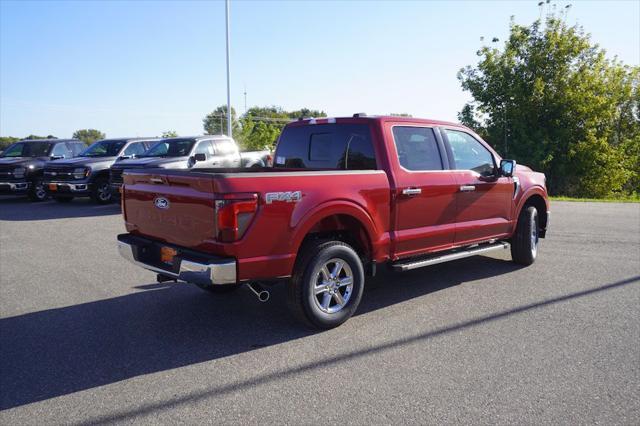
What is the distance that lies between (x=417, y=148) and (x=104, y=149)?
12588mm

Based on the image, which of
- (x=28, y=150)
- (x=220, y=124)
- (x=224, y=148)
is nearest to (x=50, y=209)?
(x=28, y=150)

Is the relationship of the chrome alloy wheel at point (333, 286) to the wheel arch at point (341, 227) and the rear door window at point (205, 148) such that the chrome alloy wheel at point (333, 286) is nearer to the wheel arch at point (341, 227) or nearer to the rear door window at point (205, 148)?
the wheel arch at point (341, 227)

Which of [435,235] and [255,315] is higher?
[435,235]

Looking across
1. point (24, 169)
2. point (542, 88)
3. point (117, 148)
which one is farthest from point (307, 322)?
point (542, 88)

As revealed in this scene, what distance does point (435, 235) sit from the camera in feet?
18.2

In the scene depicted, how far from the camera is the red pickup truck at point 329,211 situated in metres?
4.01

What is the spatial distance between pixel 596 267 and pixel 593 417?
177 inches

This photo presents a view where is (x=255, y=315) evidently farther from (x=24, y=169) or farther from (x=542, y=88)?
(x=542, y=88)

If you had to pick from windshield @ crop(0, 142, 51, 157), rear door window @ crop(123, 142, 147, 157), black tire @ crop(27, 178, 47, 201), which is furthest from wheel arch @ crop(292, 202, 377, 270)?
windshield @ crop(0, 142, 51, 157)

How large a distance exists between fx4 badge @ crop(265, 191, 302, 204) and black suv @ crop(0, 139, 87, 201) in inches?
506

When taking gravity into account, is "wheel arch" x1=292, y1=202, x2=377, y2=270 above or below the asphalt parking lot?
above

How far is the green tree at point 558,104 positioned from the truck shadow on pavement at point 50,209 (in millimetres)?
21603

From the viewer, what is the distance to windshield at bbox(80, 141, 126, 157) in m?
15.1

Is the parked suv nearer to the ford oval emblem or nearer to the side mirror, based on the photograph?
the side mirror
